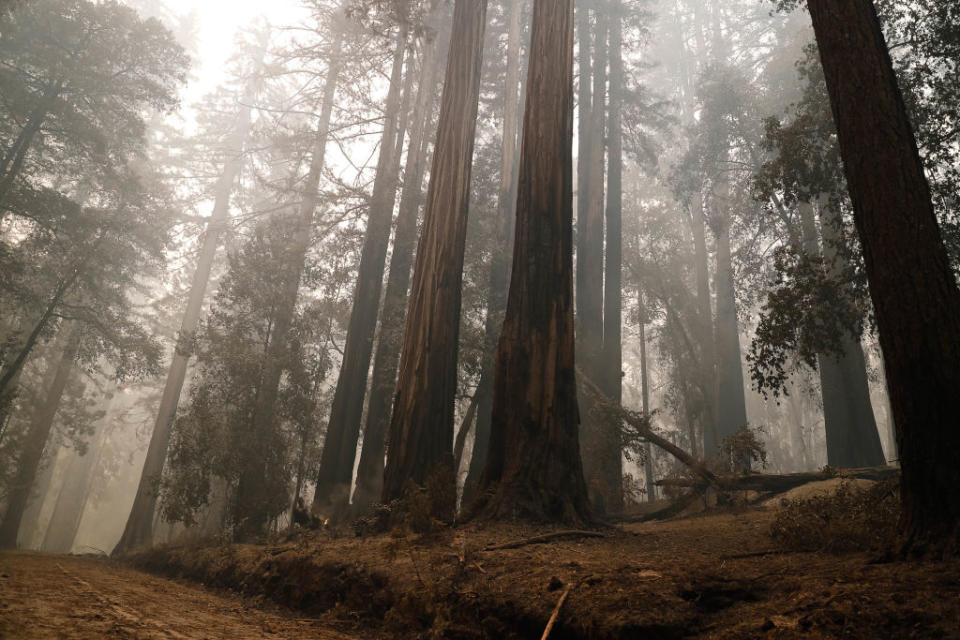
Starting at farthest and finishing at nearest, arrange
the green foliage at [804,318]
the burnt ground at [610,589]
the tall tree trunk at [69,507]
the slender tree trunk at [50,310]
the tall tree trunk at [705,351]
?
the tall tree trunk at [69,507] → the tall tree trunk at [705,351] → the slender tree trunk at [50,310] → the green foliage at [804,318] → the burnt ground at [610,589]

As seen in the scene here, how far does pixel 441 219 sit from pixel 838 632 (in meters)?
6.26

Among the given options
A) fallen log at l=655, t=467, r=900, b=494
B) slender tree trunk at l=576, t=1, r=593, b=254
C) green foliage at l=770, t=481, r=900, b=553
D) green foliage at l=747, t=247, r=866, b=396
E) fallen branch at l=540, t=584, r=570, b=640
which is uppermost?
slender tree trunk at l=576, t=1, r=593, b=254

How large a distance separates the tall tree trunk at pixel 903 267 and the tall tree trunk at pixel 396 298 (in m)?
8.59

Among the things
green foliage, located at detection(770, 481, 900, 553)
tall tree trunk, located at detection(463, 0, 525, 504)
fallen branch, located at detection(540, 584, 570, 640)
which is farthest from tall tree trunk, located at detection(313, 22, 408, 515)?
fallen branch, located at detection(540, 584, 570, 640)

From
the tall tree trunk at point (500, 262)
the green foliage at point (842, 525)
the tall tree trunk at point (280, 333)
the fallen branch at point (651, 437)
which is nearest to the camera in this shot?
the green foliage at point (842, 525)

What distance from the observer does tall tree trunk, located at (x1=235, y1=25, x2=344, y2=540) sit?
11.4 meters

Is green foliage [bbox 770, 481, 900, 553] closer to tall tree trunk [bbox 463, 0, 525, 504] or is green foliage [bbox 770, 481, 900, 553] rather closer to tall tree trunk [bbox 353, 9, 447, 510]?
tall tree trunk [bbox 463, 0, 525, 504]

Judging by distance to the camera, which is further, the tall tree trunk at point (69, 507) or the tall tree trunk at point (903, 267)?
the tall tree trunk at point (69, 507)

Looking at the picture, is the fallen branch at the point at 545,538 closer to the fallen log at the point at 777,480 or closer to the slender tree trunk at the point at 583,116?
the fallen log at the point at 777,480

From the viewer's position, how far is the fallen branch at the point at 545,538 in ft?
13.3

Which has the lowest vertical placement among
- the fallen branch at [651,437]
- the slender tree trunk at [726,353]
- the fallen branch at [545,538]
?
the fallen branch at [545,538]

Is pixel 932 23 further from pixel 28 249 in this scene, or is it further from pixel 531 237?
pixel 28 249

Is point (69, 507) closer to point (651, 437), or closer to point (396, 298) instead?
point (396, 298)

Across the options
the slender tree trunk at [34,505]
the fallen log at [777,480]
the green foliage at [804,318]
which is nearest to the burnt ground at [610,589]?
the green foliage at [804,318]
